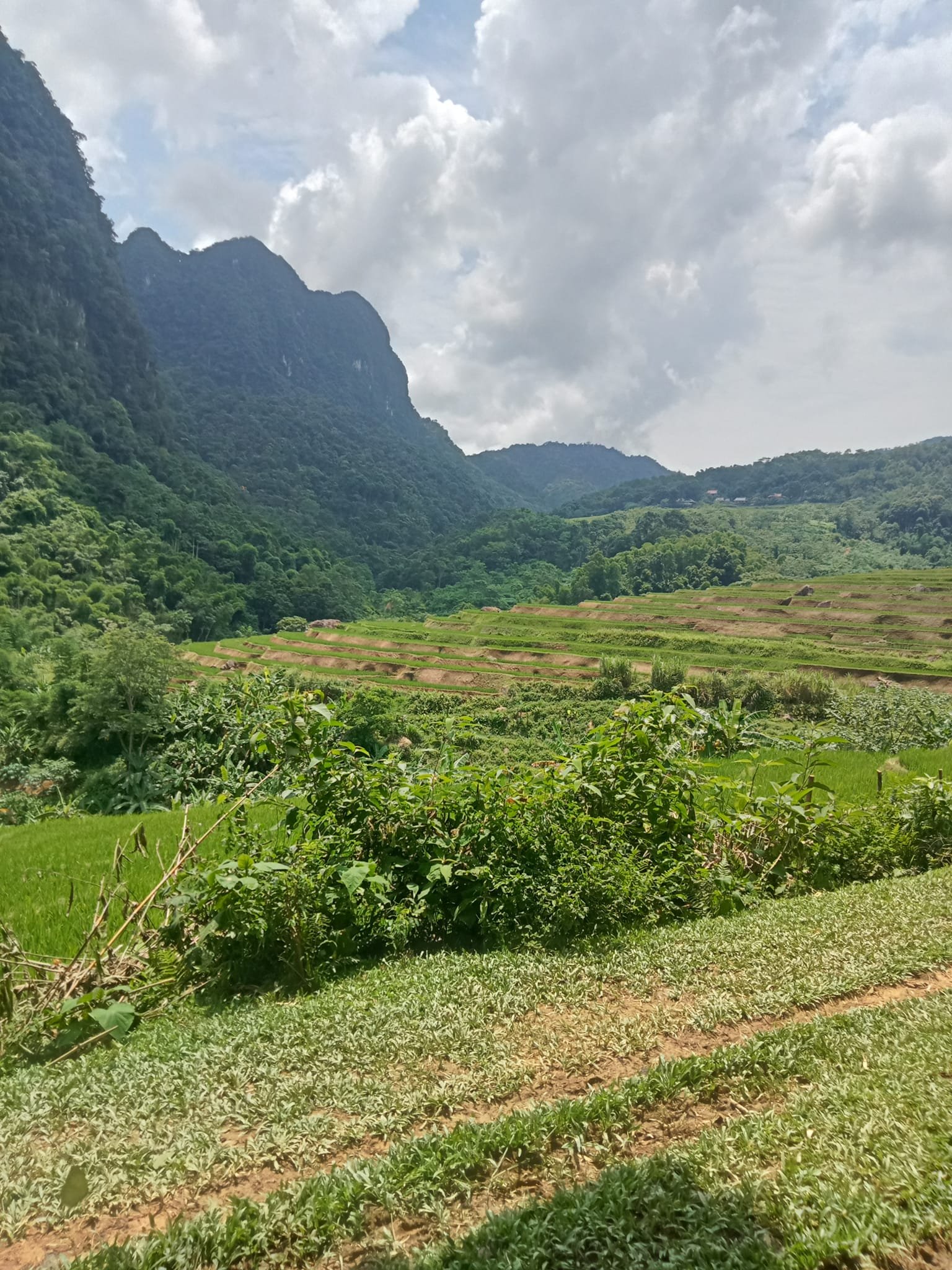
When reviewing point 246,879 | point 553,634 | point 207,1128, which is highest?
point 246,879

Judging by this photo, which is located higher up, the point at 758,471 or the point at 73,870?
the point at 758,471

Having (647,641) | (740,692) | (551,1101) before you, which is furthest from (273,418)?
(551,1101)

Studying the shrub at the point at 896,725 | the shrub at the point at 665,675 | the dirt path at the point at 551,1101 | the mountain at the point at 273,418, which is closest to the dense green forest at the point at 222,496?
the mountain at the point at 273,418

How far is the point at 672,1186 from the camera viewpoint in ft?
7.45

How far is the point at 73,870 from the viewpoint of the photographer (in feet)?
24.3

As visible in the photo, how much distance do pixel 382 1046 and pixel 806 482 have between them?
194 meters

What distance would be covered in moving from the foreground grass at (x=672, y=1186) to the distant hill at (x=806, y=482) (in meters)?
153

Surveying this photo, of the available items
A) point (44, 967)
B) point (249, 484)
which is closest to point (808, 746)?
point (44, 967)

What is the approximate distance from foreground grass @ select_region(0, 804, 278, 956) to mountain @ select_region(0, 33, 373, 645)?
2577 centimetres

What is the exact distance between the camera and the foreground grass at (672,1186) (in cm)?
200

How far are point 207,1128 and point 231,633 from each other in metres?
74.3

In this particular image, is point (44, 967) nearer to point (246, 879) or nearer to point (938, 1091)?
point (246, 879)

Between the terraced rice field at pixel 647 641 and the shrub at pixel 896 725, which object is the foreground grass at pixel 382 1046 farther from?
the terraced rice field at pixel 647 641

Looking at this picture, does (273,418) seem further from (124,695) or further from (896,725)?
(896,725)
